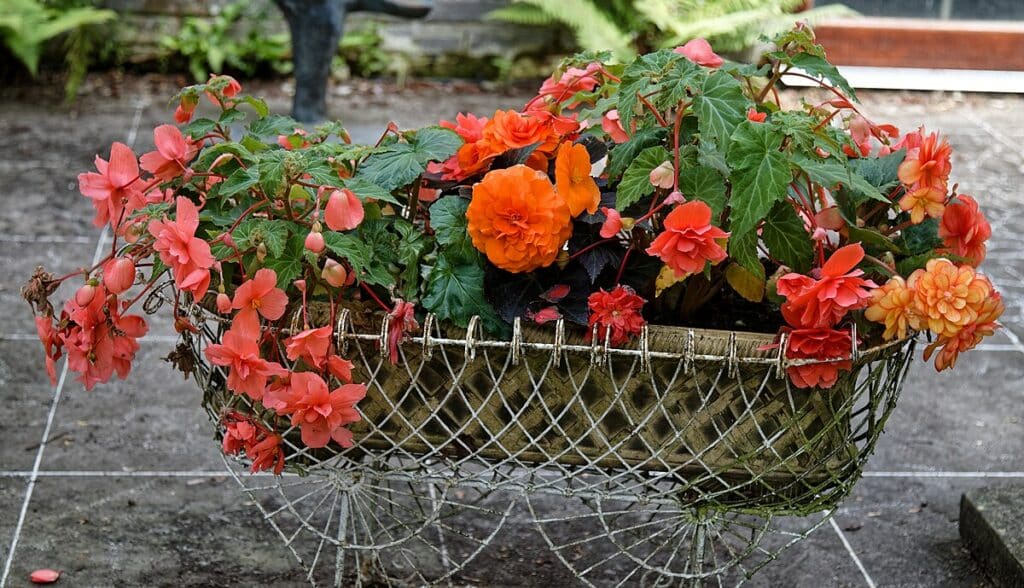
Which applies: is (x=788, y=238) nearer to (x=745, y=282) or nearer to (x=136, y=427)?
(x=745, y=282)

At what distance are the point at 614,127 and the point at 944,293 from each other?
0.43m

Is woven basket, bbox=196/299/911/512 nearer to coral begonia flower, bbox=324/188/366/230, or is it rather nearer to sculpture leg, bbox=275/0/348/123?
coral begonia flower, bbox=324/188/366/230

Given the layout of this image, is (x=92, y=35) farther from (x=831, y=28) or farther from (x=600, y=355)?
(x=600, y=355)

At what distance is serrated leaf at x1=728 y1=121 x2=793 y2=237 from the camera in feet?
4.47

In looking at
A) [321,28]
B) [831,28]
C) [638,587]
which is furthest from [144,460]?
[831,28]

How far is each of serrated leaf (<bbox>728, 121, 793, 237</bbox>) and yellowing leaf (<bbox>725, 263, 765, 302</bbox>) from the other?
0.12m

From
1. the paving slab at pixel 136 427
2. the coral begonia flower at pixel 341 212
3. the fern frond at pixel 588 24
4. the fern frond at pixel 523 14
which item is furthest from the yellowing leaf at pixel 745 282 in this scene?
the fern frond at pixel 523 14

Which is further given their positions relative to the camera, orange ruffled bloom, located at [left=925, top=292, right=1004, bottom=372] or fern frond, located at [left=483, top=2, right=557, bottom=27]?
fern frond, located at [left=483, top=2, right=557, bottom=27]

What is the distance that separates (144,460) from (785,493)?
137cm

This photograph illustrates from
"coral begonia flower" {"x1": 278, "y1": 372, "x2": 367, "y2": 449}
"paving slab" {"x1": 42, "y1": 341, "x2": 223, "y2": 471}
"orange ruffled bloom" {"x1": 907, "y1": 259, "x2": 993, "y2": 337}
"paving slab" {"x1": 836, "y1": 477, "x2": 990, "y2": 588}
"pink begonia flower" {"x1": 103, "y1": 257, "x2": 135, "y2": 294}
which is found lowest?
"paving slab" {"x1": 836, "y1": 477, "x2": 990, "y2": 588}

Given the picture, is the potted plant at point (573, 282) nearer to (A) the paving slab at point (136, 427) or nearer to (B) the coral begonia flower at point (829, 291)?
(B) the coral begonia flower at point (829, 291)

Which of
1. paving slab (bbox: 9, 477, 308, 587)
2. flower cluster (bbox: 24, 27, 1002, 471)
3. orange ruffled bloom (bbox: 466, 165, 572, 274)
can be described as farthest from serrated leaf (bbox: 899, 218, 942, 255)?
paving slab (bbox: 9, 477, 308, 587)

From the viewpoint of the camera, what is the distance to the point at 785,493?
5.28ft

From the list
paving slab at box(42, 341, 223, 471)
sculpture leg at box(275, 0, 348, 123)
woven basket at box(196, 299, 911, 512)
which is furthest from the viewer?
sculpture leg at box(275, 0, 348, 123)
